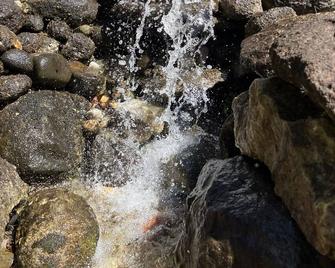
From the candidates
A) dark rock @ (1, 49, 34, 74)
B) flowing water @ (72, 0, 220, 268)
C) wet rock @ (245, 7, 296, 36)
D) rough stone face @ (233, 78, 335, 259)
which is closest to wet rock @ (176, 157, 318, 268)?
rough stone face @ (233, 78, 335, 259)

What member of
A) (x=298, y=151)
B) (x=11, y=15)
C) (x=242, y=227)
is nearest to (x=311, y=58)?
(x=298, y=151)

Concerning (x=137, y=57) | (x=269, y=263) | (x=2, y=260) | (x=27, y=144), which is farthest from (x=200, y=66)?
(x=269, y=263)

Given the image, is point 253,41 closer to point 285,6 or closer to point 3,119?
point 285,6

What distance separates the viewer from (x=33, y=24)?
7.29m

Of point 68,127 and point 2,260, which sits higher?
point 68,127

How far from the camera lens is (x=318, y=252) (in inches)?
129

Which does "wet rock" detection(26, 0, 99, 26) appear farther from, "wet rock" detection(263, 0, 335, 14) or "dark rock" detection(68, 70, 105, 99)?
"wet rock" detection(263, 0, 335, 14)

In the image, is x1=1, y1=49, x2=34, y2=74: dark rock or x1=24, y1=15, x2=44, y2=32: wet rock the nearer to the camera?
x1=1, y1=49, x2=34, y2=74: dark rock

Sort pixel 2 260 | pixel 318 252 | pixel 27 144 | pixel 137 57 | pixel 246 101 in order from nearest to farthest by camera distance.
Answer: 1. pixel 318 252
2. pixel 246 101
3. pixel 2 260
4. pixel 27 144
5. pixel 137 57

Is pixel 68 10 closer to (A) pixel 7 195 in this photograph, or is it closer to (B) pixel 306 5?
(A) pixel 7 195

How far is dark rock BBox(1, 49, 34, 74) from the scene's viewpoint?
→ 646cm

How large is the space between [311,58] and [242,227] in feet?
4.52

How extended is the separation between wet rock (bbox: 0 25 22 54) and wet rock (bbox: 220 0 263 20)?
331cm

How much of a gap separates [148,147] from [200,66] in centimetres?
176
